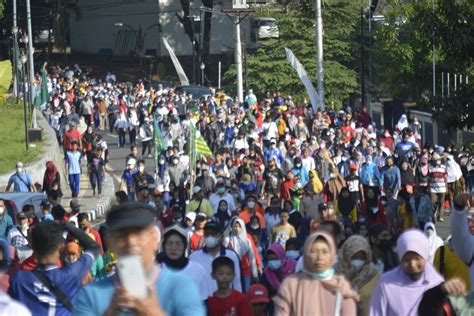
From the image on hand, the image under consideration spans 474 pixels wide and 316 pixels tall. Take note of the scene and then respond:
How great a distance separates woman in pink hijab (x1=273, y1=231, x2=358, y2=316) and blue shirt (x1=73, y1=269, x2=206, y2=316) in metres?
1.82

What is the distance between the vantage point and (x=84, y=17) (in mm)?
96250

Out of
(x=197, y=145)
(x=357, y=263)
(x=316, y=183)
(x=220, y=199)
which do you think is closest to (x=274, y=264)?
(x=357, y=263)

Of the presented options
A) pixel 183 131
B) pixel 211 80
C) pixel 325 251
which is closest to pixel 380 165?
pixel 183 131

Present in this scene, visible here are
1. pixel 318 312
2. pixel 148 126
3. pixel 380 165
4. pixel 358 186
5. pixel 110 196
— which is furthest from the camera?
pixel 148 126

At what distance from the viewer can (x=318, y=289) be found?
7324 millimetres

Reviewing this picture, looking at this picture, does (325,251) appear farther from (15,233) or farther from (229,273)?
(15,233)

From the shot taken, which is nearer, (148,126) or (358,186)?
(358,186)

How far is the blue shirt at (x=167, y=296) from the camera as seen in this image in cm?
549

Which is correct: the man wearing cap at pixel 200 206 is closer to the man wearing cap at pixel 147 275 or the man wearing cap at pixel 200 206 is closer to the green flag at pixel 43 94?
the man wearing cap at pixel 147 275

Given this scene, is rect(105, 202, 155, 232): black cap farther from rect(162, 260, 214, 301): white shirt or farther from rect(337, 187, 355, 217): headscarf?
rect(337, 187, 355, 217): headscarf

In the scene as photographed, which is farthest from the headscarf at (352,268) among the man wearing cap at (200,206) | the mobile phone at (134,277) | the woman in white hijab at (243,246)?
the man wearing cap at (200,206)

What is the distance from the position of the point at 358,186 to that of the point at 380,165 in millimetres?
4099

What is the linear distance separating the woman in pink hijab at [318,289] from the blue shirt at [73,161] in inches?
967

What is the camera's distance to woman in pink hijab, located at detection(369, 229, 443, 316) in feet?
26.2
